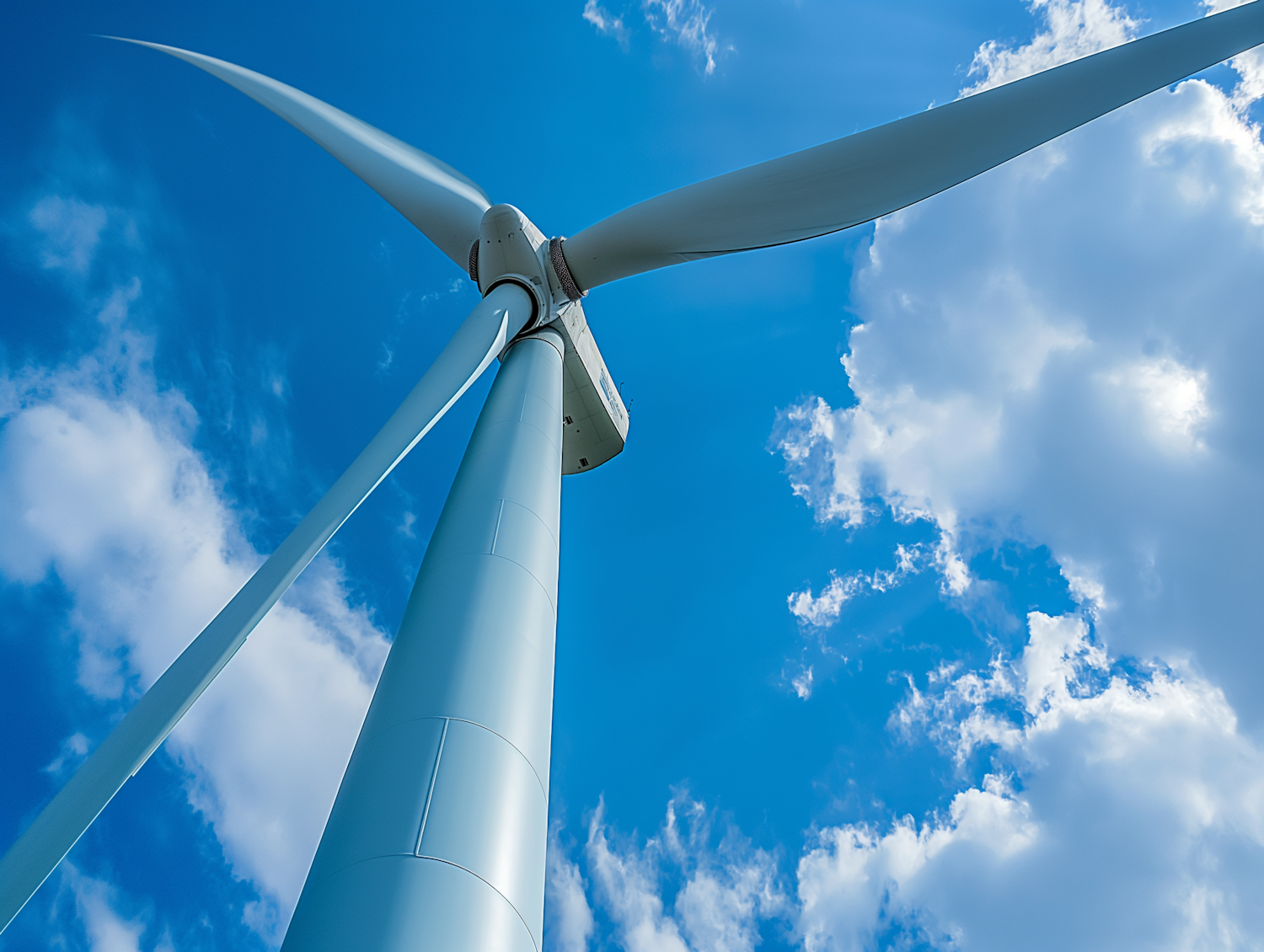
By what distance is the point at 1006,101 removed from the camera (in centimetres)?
886

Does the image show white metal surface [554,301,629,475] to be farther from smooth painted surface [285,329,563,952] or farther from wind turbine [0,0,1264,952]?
smooth painted surface [285,329,563,952]

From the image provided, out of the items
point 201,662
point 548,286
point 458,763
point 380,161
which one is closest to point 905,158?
point 548,286

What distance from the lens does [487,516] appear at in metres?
7.52

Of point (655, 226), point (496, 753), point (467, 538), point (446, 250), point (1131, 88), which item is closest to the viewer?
point (496, 753)

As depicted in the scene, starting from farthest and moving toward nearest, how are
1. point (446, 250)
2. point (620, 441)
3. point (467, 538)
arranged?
1. point (620, 441)
2. point (446, 250)
3. point (467, 538)

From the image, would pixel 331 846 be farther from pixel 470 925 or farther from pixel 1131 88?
pixel 1131 88

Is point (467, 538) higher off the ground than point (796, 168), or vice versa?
point (796, 168)

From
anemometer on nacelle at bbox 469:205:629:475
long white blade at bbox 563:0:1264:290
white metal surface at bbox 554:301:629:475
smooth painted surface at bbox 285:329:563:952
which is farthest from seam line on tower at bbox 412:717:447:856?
white metal surface at bbox 554:301:629:475

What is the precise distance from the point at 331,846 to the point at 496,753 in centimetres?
117

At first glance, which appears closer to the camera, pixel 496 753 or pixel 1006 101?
pixel 496 753

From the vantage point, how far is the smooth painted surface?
4172mm

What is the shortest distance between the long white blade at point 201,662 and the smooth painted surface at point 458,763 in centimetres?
100

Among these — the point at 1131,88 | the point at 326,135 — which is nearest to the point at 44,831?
the point at 1131,88

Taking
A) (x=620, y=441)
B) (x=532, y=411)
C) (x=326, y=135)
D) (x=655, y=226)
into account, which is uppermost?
(x=326, y=135)
